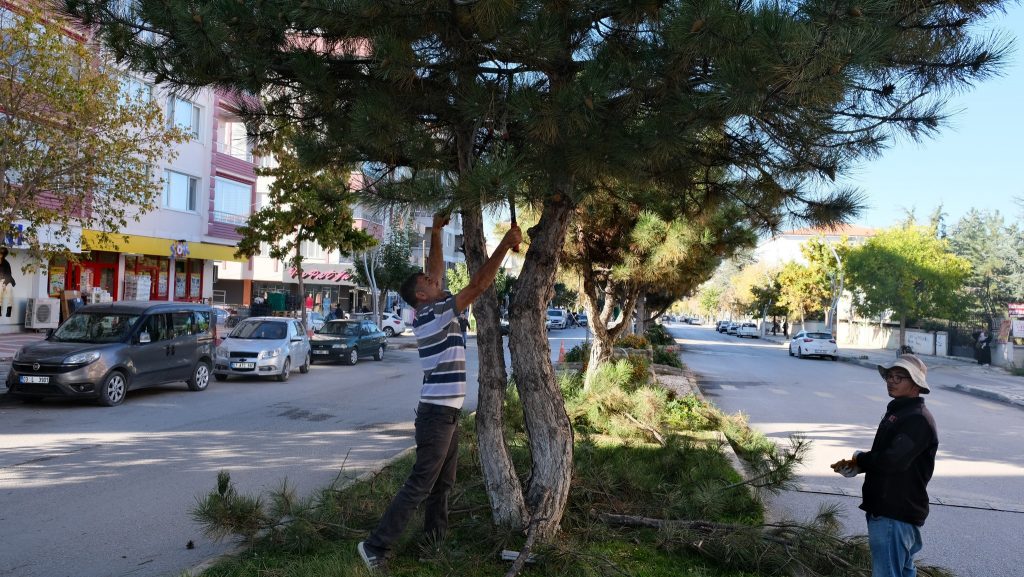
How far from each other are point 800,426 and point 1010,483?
3.99m

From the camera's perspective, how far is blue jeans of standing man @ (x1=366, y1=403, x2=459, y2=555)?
422 cm

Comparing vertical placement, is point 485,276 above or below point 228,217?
below

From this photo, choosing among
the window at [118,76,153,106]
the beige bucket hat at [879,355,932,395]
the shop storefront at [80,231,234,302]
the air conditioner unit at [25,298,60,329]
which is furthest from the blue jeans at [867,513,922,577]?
the air conditioner unit at [25,298,60,329]

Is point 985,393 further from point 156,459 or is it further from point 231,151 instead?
point 231,151

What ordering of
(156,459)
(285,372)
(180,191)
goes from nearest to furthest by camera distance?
(156,459)
(285,372)
(180,191)

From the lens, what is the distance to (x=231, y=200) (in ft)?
106

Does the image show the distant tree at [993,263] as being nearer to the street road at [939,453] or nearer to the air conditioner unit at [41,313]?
the street road at [939,453]

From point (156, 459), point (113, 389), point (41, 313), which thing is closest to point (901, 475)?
point (156, 459)

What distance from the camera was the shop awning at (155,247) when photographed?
23.7m

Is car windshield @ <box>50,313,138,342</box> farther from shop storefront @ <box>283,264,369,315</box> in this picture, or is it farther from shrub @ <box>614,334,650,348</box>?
shop storefront @ <box>283,264,369,315</box>

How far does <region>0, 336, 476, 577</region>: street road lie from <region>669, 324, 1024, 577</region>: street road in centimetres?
495

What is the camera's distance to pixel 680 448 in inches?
265

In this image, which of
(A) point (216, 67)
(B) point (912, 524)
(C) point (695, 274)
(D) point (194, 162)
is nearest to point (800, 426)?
(C) point (695, 274)

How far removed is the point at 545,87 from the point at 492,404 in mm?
2101
